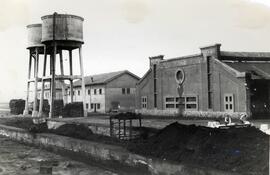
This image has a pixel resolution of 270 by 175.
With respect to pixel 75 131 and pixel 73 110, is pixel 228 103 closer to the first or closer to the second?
pixel 75 131

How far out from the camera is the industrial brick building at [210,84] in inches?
1068

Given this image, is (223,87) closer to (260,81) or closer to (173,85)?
(260,81)

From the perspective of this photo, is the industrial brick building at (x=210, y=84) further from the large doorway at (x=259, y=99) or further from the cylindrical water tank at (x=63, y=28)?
the cylindrical water tank at (x=63, y=28)

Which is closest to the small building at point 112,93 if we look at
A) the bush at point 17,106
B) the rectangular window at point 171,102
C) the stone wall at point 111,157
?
A: the bush at point 17,106

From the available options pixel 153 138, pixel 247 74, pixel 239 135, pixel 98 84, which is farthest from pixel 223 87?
pixel 98 84

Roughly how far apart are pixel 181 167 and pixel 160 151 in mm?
2462

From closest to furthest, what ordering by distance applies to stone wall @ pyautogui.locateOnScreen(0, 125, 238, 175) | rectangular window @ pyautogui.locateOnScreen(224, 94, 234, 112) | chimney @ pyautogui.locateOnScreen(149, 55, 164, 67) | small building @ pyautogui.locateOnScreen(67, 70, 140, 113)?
stone wall @ pyautogui.locateOnScreen(0, 125, 238, 175), rectangular window @ pyautogui.locateOnScreen(224, 94, 234, 112), chimney @ pyautogui.locateOnScreen(149, 55, 164, 67), small building @ pyautogui.locateOnScreen(67, 70, 140, 113)

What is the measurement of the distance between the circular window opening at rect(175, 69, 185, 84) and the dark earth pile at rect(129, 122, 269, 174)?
17924 mm

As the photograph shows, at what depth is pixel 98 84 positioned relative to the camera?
46.6 metres

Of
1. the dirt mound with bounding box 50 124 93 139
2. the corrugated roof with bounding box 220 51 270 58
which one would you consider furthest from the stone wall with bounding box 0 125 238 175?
the corrugated roof with bounding box 220 51 270 58

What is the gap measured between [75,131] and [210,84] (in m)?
12.9

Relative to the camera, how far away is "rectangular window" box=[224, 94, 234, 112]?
91.6ft

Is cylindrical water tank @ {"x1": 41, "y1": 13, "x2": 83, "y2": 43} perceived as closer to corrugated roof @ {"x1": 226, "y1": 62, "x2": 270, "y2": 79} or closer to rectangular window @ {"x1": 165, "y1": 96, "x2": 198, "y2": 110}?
rectangular window @ {"x1": 165, "y1": 96, "x2": 198, "y2": 110}

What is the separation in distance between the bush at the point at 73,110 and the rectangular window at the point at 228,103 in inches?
567
